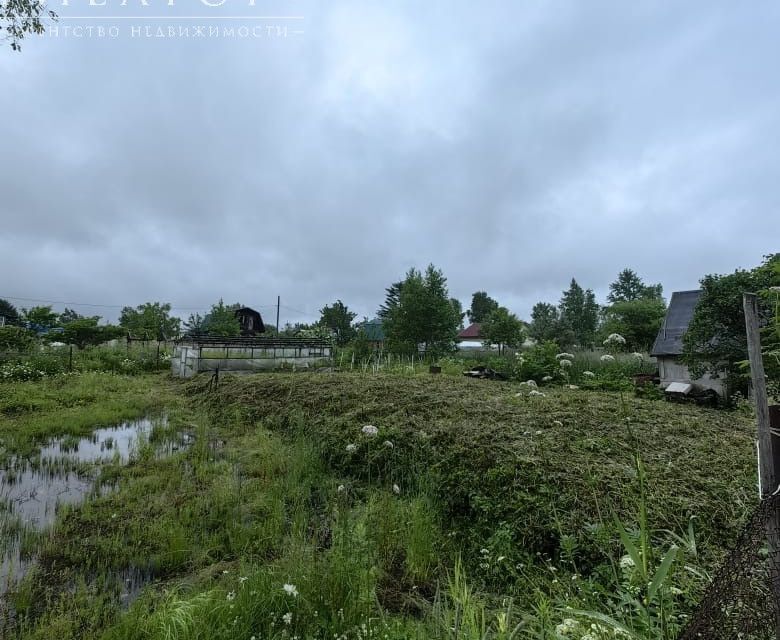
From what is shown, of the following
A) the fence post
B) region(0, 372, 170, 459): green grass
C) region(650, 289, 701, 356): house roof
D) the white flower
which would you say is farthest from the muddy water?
region(650, 289, 701, 356): house roof

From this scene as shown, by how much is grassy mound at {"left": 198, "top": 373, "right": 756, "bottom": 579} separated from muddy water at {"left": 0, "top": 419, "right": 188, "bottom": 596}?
6.82 ft

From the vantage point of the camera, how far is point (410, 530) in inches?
103

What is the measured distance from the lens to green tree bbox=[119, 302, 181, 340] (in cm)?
2420

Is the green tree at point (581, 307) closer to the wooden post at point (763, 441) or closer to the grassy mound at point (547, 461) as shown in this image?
the grassy mound at point (547, 461)

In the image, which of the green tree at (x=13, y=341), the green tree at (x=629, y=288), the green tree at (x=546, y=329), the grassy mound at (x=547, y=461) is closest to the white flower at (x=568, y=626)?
the grassy mound at (x=547, y=461)

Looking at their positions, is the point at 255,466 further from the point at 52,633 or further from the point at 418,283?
the point at 418,283

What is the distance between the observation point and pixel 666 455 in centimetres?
318

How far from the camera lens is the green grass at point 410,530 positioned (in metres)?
1.68

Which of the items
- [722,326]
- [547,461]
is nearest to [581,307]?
[722,326]

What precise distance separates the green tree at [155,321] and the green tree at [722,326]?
25.1m

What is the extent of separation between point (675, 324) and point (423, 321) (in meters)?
13.8

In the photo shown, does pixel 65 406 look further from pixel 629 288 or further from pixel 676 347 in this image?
pixel 629 288

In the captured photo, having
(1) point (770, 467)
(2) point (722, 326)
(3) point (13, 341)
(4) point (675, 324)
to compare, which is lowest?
(1) point (770, 467)

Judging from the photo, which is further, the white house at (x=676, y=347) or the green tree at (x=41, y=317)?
the green tree at (x=41, y=317)
